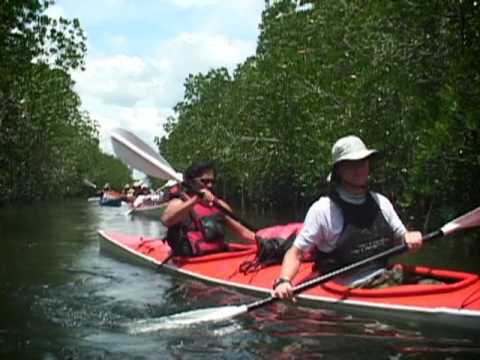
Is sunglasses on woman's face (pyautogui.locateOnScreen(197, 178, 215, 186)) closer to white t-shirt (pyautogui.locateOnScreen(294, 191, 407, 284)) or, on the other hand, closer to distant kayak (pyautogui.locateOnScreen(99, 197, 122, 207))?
white t-shirt (pyautogui.locateOnScreen(294, 191, 407, 284))

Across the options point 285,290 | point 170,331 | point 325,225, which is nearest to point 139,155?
point 170,331

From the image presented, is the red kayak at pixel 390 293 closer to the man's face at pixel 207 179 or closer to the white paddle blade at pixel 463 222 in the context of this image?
the white paddle blade at pixel 463 222

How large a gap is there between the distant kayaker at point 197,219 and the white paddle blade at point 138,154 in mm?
314

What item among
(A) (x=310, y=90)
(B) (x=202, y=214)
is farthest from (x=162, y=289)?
(A) (x=310, y=90)

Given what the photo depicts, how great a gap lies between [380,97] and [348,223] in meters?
9.24

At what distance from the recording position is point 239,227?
359 inches

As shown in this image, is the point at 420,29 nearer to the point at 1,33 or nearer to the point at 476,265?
the point at 476,265

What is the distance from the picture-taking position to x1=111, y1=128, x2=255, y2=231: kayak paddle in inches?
343

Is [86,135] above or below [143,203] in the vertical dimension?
above

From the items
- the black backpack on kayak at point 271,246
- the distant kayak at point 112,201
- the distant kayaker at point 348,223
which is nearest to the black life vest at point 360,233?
the distant kayaker at point 348,223

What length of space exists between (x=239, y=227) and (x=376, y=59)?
16.2ft

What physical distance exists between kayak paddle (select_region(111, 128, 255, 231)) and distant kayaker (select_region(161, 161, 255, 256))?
175mm

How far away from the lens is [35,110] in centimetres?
3027

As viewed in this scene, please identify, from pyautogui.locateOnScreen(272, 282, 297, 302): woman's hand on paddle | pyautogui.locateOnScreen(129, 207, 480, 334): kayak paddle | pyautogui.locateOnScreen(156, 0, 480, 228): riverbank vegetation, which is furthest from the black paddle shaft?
pyautogui.locateOnScreen(156, 0, 480, 228): riverbank vegetation
